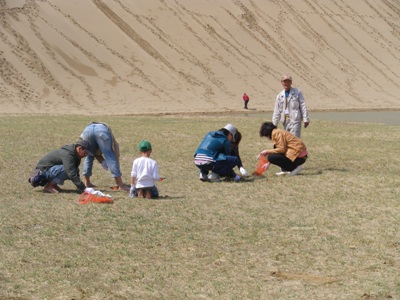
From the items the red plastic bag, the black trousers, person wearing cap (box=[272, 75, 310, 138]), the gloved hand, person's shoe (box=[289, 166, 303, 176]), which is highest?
person wearing cap (box=[272, 75, 310, 138])

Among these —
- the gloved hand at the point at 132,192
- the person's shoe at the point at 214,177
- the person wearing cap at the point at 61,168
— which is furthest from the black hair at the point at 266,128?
the person wearing cap at the point at 61,168

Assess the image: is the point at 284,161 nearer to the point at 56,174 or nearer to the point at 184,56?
the point at 56,174

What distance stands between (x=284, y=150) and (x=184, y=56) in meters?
35.5

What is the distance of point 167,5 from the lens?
52062 millimetres

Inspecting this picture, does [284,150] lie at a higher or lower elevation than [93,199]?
higher

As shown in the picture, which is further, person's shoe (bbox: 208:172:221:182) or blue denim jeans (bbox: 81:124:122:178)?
person's shoe (bbox: 208:172:221:182)

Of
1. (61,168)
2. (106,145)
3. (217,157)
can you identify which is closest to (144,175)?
(106,145)

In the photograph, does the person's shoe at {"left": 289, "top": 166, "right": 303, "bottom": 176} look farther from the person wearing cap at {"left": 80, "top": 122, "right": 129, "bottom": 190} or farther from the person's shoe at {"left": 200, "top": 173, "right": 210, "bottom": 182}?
the person wearing cap at {"left": 80, "top": 122, "right": 129, "bottom": 190}

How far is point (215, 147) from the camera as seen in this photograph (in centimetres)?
1116

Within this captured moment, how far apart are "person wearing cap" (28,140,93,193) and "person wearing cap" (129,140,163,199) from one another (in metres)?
0.82

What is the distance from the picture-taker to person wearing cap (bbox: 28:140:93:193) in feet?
31.9

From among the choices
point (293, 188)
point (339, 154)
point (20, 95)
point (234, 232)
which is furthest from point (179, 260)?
point (20, 95)

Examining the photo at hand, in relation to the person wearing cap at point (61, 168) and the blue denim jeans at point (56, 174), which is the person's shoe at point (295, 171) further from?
the blue denim jeans at point (56, 174)

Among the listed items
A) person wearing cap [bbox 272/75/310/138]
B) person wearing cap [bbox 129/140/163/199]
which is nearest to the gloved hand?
person wearing cap [bbox 129/140/163/199]
